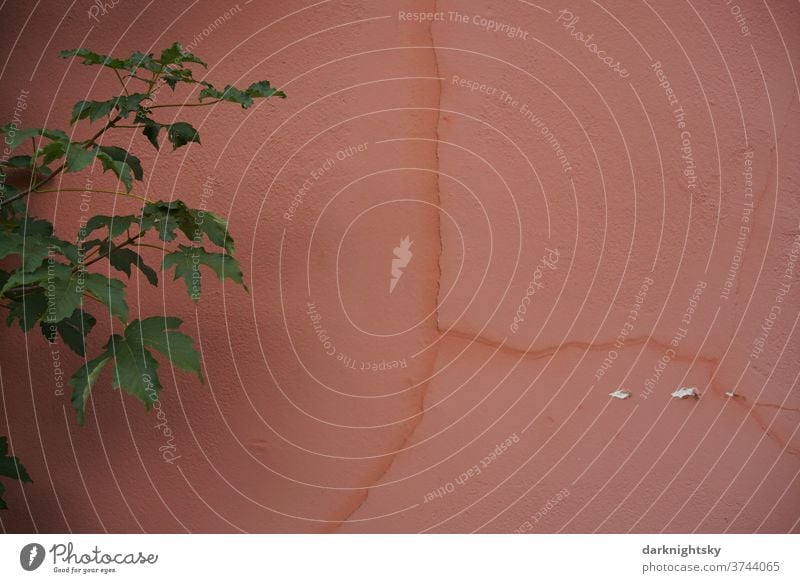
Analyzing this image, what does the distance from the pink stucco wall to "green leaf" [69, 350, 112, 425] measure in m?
0.40

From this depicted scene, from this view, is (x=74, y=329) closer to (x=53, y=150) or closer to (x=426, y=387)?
(x=53, y=150)

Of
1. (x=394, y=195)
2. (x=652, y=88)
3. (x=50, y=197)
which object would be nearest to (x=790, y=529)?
(x=652, y=88)

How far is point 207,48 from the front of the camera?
1851 millimetres

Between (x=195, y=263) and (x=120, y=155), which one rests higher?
(x=120, y=155)

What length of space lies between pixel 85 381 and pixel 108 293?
7.4 inches

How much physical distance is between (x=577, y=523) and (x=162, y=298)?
1021mm

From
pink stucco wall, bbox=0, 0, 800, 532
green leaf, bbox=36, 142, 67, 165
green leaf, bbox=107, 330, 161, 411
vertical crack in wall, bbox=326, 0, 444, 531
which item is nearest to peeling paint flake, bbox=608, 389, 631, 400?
pink stucco wall, bbox=0, 0, 800, 532

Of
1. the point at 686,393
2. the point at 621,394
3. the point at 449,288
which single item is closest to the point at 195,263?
the point at 449,288

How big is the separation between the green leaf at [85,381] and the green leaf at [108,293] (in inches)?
3.4

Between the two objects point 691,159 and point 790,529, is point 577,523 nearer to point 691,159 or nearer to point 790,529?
point 790,529

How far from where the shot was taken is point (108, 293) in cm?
137

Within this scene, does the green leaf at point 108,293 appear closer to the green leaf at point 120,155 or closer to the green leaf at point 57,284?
the green leaf at point 57,284

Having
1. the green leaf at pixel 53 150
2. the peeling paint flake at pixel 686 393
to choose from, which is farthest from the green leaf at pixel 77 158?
the peeling paint flake at pixel 686 393

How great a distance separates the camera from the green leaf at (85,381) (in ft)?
4.47
